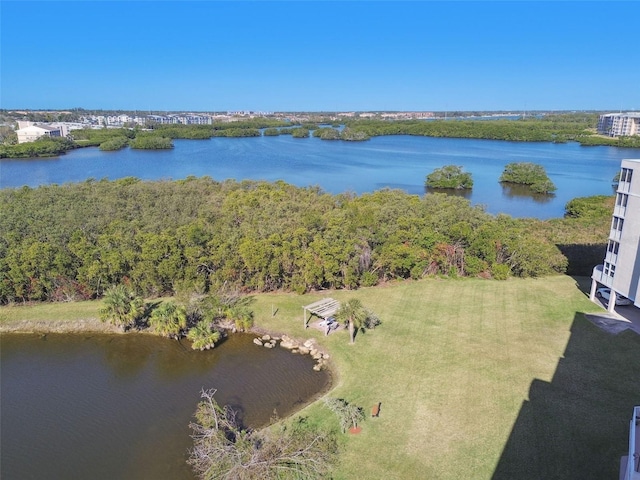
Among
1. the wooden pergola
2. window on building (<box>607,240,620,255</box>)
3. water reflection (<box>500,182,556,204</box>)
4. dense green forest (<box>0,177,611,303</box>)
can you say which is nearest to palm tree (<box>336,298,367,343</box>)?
the wooden pergola

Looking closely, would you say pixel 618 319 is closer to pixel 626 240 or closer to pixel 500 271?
pixel 626 240

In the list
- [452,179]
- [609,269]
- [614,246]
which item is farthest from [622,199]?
[452,179]

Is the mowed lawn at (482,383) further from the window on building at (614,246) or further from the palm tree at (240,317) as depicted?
the window on building at (614,246)

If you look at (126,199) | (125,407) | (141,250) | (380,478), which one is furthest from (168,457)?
(126,199)

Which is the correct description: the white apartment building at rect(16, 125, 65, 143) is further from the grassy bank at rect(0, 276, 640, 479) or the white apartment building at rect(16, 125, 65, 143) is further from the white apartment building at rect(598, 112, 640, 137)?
the white apartment building at rect(598, 112, 640, 137)

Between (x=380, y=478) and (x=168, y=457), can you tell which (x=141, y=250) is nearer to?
(x=168, y=457)

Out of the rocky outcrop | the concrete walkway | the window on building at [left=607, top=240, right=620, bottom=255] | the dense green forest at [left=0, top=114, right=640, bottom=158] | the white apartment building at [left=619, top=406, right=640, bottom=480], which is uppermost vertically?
the dense green forest at [left=0, top=114, right=640, bottom=158]

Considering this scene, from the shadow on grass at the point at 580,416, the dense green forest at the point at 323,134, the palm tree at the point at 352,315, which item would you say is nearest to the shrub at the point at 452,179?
the shadow on grass at the point at 580,416
